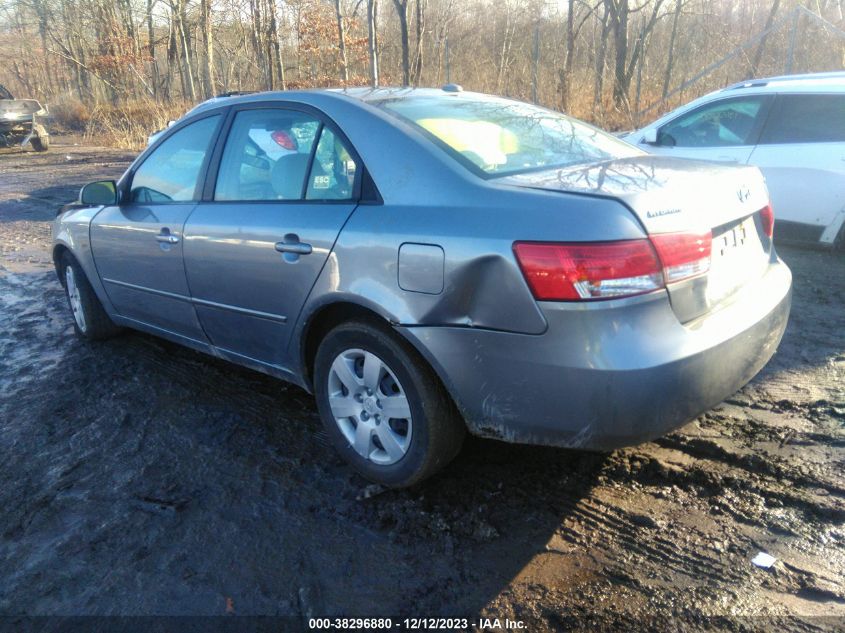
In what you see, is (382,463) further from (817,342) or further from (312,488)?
(817,342)

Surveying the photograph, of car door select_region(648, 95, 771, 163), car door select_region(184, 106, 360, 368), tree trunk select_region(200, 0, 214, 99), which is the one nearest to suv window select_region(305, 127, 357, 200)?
car door select_region(184, 106, 360, 368)

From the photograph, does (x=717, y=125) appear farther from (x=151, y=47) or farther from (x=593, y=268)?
(x=151, y=47)

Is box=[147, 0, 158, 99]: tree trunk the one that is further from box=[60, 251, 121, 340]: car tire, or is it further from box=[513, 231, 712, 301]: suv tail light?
box=[513, 231, 712, 301]: suv tail light

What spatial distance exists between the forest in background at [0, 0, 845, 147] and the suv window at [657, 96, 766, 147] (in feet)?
19.2

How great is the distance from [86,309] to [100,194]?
0.93 metres

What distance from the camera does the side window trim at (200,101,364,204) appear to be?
278 cm

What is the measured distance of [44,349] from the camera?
4664 mm

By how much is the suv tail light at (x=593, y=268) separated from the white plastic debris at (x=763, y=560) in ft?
3.39

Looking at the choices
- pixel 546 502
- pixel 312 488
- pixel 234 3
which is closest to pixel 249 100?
pixel 312 488

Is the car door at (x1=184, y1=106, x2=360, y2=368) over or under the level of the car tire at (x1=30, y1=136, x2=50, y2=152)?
over

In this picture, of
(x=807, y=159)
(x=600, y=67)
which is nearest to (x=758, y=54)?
(x=600, y=67)

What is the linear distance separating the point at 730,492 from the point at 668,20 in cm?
1726

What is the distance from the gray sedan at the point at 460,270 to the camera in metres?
2.16

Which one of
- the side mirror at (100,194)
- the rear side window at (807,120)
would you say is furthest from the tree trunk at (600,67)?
the side mirror at (100,194)
